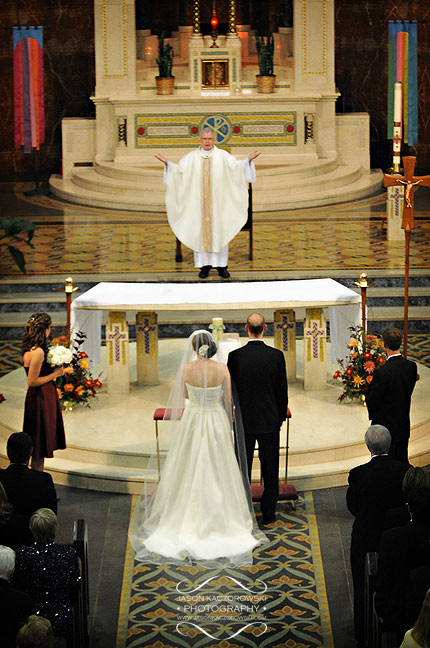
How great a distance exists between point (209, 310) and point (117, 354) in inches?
32.7

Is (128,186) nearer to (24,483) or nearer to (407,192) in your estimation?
(407,192)

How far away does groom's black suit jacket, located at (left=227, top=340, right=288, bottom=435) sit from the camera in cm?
697

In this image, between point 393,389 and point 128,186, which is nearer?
point 393,389

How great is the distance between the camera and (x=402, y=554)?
484 centimetres

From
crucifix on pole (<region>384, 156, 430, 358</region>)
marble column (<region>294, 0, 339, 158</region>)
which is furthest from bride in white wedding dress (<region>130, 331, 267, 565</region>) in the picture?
marble column (<region>294, 0, 339, 158</region>)

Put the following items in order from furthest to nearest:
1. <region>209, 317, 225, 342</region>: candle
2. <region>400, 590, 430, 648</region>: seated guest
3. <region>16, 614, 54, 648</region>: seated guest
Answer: <region>209, 317, 225, 342</region>: candle → <region>16, 614, 54, 648</region>: seated guest → <region>400, 590, 430, 648</region>: seated guest

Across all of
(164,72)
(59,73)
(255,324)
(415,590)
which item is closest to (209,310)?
(255,324)

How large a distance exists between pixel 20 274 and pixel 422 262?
180 inches

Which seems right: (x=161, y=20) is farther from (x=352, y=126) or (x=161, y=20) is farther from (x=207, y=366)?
(x=207, y=366)

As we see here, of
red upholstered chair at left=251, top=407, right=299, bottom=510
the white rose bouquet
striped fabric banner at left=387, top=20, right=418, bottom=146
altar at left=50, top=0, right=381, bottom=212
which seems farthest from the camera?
striped fabric banner at left=387, top=20, right=418, bottom=146

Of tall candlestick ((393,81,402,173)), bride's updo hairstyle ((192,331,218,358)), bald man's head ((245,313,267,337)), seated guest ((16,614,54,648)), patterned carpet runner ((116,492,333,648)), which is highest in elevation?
tall candlestick ((393,81,402,173))

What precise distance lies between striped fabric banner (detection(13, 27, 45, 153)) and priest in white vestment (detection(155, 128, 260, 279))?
21.5 ft

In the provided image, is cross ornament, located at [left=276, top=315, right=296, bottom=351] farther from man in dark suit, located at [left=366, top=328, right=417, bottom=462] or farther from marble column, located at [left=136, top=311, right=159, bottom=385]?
man in dark suit, located at [left=366, top=328, right=417, bottom=462]

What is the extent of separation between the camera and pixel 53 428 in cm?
738
